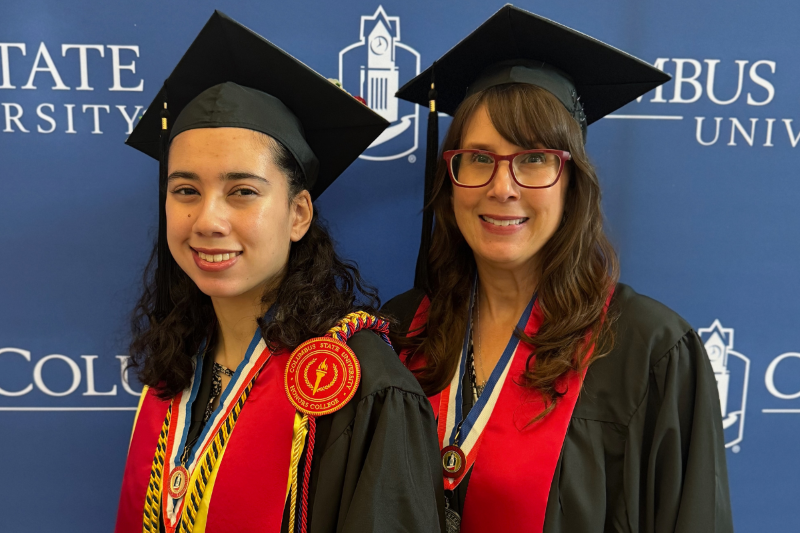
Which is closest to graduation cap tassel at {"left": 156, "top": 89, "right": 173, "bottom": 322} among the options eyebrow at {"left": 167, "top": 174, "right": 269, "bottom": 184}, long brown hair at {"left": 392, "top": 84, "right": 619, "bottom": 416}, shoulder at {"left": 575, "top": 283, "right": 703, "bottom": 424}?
eyebrow at {"left": 167, "top": 174, "right": 269, "bottom": 184}

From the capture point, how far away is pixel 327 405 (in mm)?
1286

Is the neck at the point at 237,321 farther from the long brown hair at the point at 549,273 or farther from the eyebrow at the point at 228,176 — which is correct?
the long brown hair at the point at 549,273

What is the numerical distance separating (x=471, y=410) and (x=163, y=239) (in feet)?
2.90

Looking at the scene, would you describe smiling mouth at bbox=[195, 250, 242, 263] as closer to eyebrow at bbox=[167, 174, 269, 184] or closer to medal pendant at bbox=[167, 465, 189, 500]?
eyebrow at bbox=[167, 174, 269, 184]

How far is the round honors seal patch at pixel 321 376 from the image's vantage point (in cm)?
129

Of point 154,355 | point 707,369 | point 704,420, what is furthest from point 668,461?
point 154,355

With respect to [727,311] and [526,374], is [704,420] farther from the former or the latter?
[727,311]

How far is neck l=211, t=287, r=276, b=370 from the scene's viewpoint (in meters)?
1.49

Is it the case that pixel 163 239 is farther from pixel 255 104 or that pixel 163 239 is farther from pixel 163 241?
pixel 255 104

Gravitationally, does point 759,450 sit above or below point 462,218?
below

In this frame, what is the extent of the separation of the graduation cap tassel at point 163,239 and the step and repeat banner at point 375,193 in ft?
1.74

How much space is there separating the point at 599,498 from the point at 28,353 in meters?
1.86

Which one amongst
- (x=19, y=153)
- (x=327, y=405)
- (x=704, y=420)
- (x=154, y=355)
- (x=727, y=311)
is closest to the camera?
(x=327, y=405)

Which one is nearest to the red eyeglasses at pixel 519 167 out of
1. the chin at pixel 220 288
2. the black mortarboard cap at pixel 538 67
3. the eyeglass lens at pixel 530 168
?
the eyeglass lens at pixel 530 168
